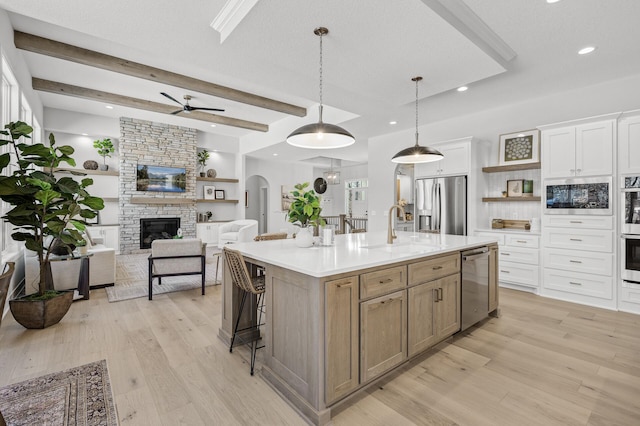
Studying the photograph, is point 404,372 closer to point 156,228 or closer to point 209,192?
point 156,228

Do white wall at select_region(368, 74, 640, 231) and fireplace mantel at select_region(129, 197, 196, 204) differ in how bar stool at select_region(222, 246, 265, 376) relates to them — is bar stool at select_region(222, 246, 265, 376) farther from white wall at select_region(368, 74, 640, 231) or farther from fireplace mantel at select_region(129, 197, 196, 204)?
fireplace mantel at select_region(129, 197, 196, 204)

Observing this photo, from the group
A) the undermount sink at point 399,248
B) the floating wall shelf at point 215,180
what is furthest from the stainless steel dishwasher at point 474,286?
the floating wall shelf at point 215,180

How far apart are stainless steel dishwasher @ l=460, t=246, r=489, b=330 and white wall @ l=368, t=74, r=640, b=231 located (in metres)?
2.05

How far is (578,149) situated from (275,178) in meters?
8.74

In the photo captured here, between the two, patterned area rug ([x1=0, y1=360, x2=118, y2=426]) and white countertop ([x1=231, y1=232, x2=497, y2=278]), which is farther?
white countertop ([x1=231, y1=232, x2=497, y2=278])

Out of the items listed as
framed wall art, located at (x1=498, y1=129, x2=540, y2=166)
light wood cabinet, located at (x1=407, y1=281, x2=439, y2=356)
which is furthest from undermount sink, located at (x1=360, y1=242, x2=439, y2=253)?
framed wall art, located at (x1=498, y1=129, x2=540, y2=166)

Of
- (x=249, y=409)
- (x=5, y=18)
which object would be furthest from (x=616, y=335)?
(x=5, y=18)

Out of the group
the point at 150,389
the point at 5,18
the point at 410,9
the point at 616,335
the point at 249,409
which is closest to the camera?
the point at 249,409

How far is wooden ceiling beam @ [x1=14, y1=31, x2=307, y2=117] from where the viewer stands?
380 cm

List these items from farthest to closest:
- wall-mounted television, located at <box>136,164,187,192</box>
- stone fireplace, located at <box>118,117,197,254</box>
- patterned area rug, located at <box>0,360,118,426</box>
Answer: wall-mounted television, located at <box>136,164,187,192</box> < stone fireplace, located at <box>118,117,197,254</box> < patterned area rug, located at <box>0,360,118,426</box>

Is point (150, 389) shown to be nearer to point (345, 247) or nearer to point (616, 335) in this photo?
point (345, 247)

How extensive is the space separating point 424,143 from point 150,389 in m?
5.54

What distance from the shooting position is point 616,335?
2.96m

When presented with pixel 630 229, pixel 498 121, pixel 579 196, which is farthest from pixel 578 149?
pixel 498 121
